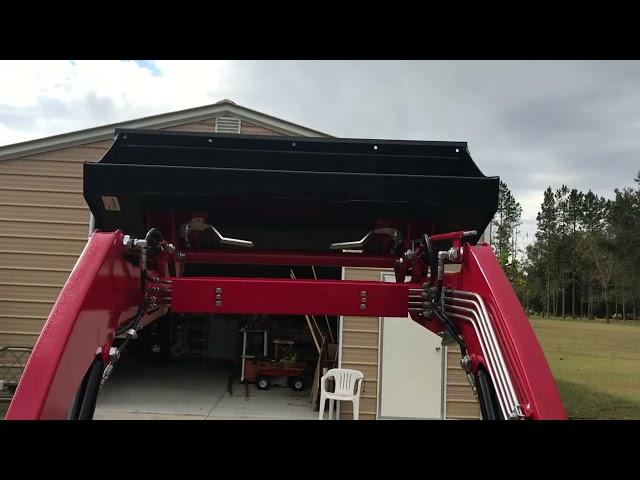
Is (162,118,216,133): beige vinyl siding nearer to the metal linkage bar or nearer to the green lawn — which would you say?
the metal linkage bar

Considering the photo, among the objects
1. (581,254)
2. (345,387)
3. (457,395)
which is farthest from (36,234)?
(581,254)

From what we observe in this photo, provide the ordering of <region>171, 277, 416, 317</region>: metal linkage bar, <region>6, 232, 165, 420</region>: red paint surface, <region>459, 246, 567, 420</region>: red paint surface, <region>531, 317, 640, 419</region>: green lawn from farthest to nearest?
<region>531, 317, 640, 419</region>: green lawn < <region>171, 277, 416, 317</region>: metal linkage bar < <region>459, 246, 567, 420</region>: red paint surface < <region>6, 232, 165, 420</region>: red paint surface

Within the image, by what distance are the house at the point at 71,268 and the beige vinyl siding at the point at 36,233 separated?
0.01 meters

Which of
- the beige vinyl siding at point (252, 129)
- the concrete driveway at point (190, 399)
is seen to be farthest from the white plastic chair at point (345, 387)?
the beige vinyl siding at point (252, 129)

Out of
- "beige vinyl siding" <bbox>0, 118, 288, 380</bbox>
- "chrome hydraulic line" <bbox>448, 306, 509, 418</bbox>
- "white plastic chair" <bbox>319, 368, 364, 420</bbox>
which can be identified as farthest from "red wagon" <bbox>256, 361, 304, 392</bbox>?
"chrome hydraulic line" <bbox>448, 306, 509, 418</bbox>

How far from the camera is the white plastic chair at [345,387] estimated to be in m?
7.25

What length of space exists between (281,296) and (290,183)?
1.51 feet

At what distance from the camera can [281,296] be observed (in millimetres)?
2107

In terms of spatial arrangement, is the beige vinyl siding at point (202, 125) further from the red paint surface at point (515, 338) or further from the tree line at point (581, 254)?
the tree line at point (581, 254)

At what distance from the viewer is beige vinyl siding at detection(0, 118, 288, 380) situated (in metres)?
7.67

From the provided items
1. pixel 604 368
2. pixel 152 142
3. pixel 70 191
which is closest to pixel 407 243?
pixel 152 142

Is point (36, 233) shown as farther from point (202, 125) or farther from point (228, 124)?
point (228, 124)

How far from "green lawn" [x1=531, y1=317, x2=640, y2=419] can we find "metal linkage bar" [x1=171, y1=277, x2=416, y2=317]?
9046 mm

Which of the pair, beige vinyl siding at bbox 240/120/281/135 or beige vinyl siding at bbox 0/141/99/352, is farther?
beige vinyl siding at bbox 240/120/281/135
